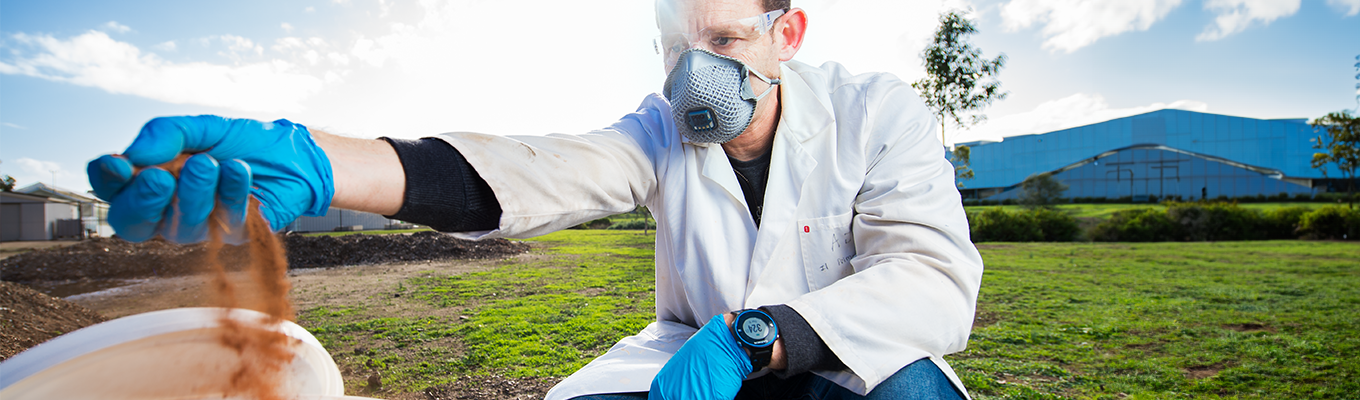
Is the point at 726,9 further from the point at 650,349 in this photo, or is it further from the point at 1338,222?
the point at 1338,222

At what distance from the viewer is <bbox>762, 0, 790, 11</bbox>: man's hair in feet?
6.43

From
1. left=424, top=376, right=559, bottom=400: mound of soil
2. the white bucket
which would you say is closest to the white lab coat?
the white bucket

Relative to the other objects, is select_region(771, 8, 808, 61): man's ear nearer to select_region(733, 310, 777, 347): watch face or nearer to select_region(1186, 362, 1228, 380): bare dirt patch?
select_region(733, 310, 777, 347): watch face

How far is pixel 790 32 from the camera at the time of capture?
206 centimetres

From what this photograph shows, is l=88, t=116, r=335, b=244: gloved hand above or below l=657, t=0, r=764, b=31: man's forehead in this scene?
below

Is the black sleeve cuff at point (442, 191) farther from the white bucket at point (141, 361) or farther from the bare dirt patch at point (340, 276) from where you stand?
the bare dirt patch at point (340, 276)

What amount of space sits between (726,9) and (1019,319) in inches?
213

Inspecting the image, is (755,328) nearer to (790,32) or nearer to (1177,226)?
(790,32)

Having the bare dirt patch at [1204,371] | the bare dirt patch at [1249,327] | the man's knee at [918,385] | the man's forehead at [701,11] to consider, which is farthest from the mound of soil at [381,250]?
the bare dirt patch at [1249,327]

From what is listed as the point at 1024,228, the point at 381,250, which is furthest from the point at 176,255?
the point at 1024,228

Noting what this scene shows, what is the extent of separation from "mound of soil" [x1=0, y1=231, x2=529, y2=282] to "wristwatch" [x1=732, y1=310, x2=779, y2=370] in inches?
408

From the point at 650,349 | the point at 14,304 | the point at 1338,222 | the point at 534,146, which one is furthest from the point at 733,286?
the point at 1338,222

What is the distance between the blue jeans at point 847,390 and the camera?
4.82 feet

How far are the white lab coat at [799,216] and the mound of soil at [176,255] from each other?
9935 millimetres
